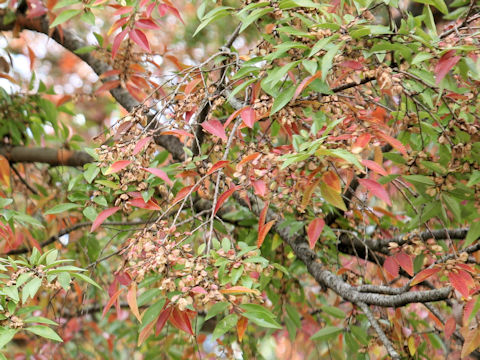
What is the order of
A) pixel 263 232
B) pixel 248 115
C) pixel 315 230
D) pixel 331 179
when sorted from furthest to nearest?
pixel 315 230, pixel 263 232, pixel 248 115, pixel 331 179

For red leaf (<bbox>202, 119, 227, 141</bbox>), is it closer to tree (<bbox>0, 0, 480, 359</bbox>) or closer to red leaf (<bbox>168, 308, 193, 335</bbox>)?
tree (<bbox>0, 0, 480, 359</bbox>)

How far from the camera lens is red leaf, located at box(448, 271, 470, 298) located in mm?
1248

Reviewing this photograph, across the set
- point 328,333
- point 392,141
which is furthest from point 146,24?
point 328,333

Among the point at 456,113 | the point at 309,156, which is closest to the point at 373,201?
the point at 456,113

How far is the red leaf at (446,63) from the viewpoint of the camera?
117 centimetres

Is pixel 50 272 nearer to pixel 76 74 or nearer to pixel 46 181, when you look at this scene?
pixel 46 181

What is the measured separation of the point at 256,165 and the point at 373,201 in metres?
2.19

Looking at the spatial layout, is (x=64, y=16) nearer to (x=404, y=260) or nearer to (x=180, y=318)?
(x=180, y=318)

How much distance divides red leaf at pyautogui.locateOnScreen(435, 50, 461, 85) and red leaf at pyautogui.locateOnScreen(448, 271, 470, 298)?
0.43 meters

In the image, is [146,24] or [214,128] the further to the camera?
[146,24]

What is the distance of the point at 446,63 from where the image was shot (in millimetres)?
1185

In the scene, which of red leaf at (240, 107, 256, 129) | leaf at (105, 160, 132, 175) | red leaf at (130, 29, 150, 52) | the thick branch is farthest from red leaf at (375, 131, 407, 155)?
the thick branch

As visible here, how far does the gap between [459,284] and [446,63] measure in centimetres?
47

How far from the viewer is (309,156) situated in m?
1.19
